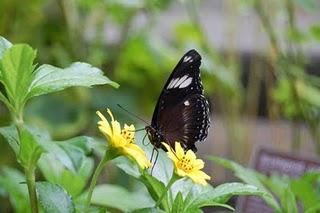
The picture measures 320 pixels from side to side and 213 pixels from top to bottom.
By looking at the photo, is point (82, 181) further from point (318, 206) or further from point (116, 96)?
point (116, 96)

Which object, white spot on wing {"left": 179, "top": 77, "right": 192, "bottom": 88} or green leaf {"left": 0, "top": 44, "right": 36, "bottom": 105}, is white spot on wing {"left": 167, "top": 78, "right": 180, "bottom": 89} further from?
green leaf {"left": 0, "top": 44, "right": 36, "bottom": 105}

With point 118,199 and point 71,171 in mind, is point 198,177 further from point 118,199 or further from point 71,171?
point 118,199

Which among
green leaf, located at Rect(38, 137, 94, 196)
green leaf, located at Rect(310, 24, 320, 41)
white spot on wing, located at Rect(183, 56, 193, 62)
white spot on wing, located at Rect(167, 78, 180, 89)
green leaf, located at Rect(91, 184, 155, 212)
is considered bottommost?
green leaf, located at Rect(91, 184, 155, 212)

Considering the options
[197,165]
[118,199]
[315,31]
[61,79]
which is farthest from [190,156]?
[315,31]

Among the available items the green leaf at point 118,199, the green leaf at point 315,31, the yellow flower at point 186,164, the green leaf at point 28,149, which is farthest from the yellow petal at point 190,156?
the green leaf at point 315,31

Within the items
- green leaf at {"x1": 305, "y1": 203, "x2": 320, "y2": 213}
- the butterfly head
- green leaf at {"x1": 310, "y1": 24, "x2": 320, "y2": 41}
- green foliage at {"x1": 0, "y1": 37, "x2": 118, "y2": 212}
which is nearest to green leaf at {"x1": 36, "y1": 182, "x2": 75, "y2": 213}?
green foliage at {"x1": 0, "y1": 37, "x2": 118, "y2": 212}

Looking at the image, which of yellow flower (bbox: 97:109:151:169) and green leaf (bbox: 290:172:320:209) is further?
green leaf (bbox: 290:172:320:209)
